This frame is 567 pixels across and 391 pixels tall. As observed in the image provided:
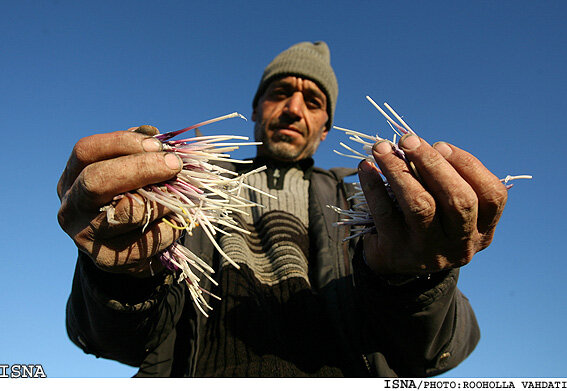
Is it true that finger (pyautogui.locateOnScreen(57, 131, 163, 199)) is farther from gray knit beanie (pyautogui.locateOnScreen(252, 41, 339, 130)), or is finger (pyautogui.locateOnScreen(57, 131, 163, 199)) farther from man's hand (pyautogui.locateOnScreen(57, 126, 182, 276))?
gray knit beanie (pyautogui.locateOnScreen(252, 41, 339, 130))

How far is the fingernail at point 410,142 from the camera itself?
119 centimetres

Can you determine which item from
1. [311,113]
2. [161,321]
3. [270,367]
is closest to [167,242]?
[161,321]

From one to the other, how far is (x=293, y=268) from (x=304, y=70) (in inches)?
85.2

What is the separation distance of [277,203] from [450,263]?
160 centimetres

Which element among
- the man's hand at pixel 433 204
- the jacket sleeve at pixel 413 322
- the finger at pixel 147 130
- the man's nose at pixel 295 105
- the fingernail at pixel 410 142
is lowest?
the jacket sleeve at pixel 413 322

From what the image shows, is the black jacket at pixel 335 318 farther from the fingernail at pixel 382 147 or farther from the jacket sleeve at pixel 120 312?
the fingernail at pixel 382 147

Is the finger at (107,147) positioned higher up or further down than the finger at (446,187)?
higher up

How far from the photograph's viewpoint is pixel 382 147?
126 centimetres

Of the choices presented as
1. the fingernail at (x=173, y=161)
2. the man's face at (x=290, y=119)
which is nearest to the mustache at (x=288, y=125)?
the man's face at (x=290, y=119)

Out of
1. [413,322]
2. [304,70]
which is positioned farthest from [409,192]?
[304,70]

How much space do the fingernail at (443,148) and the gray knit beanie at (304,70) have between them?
8.44ft

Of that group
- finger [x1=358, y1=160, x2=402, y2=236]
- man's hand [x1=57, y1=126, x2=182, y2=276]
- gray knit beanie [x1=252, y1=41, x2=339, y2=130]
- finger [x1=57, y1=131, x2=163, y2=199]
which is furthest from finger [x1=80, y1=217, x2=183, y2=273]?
gray knit beanie [x1=252, y1=41, x2=339, y2=130]

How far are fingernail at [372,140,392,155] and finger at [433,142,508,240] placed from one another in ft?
0.53

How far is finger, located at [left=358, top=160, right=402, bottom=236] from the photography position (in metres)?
1.31
